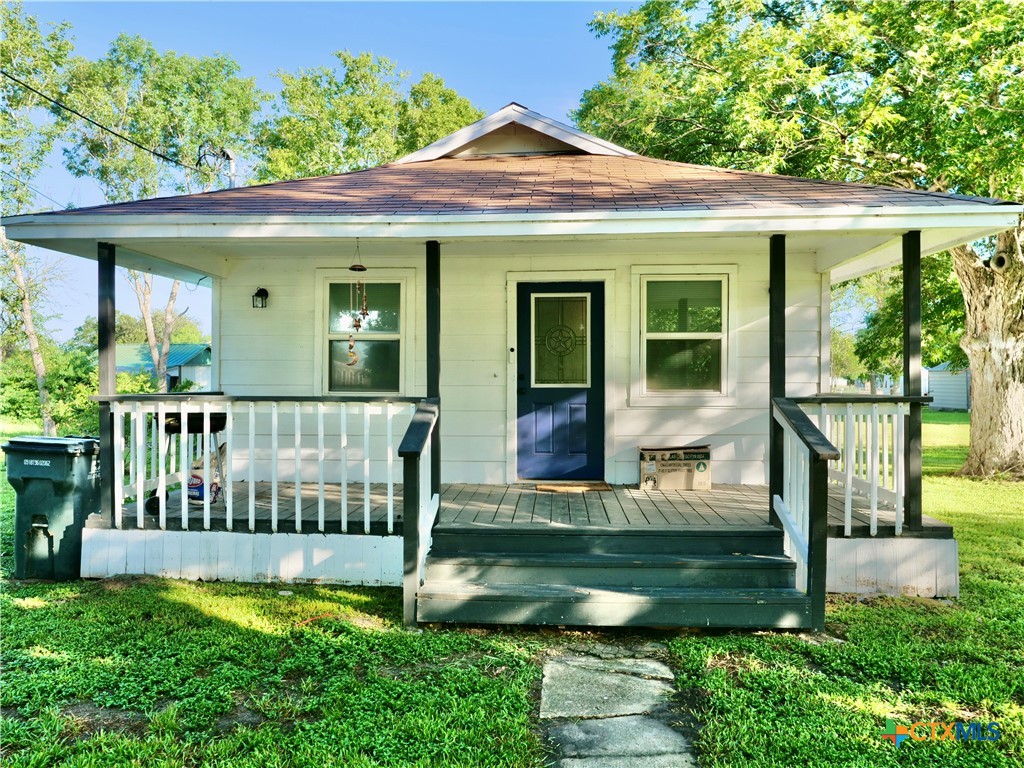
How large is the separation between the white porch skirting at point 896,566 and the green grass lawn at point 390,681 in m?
0.15

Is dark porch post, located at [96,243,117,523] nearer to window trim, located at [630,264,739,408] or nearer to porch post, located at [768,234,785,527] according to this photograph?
window trim, located at [630,264,739,408]

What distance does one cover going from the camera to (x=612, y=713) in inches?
110

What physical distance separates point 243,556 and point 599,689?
9.15 ft

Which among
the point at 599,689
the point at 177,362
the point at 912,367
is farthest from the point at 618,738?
the point at 177,362

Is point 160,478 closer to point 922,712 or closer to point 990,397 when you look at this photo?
point 922,712

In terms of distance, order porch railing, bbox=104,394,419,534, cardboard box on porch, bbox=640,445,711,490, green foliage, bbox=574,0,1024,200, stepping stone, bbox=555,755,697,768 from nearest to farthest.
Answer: stepping stone, bbox=555,755,697,768 → porch railing, bbox=104,394,419,534 → cardboard box on porch, bbox=640,445,711,490 → green foliage, bbox=574,0,1024,200

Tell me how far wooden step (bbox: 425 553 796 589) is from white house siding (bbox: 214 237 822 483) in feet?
6.77

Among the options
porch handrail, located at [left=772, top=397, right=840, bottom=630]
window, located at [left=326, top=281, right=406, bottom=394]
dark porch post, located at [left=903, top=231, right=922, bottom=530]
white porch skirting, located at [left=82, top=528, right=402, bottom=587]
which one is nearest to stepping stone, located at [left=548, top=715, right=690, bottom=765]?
porch handrail, located at [left=772, top=397, right=840, bottom=630]

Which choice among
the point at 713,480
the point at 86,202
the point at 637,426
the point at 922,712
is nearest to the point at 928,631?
the point at 922,712

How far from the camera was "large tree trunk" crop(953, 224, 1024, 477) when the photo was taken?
9195 mm

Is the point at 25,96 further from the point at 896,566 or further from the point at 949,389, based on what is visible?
the point at 949,389

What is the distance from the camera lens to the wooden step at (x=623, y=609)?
12.0ft

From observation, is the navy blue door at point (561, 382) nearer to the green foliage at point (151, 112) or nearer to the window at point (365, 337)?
the window at point (365, 337)

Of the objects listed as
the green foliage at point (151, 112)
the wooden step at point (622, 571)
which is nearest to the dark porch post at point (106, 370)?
the wooden step at point (622, 571)
